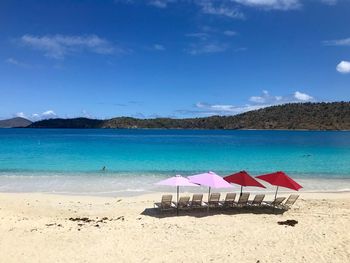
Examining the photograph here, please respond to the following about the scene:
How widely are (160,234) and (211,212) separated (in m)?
3.54

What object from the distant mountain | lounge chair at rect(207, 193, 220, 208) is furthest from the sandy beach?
the distant mountain

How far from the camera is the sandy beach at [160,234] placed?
9945 mm

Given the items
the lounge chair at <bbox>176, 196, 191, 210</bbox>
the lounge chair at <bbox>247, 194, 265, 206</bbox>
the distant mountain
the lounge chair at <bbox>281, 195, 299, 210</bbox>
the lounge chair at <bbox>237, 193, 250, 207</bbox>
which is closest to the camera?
the lounge chair at <bbox>176, 196, 191, 210</bbox>

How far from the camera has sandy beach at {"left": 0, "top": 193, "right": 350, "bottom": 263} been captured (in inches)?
392

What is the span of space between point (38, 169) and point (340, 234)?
79.2 feet

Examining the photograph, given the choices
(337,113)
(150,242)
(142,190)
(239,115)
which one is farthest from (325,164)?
(239,115)

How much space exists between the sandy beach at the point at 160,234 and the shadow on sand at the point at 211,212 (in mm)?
156

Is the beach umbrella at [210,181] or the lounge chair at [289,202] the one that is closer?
the beach umbrella at [210,181]

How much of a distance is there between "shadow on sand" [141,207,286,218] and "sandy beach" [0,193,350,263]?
0.16 metres

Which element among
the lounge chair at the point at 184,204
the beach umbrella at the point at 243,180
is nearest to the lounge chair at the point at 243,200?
the beach umbrella at the point at 243,180

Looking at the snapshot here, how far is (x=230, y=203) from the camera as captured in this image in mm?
15367

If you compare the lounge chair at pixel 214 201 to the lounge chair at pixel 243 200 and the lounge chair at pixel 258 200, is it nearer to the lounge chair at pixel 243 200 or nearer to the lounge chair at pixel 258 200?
the lounge chair at pixel 243 200

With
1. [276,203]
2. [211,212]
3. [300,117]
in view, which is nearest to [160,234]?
[211,212]

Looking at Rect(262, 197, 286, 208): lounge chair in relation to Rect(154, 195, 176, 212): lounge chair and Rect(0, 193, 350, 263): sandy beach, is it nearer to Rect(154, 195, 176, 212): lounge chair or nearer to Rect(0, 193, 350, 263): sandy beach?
Rect(0, 193, 350, 263): sandy beach
